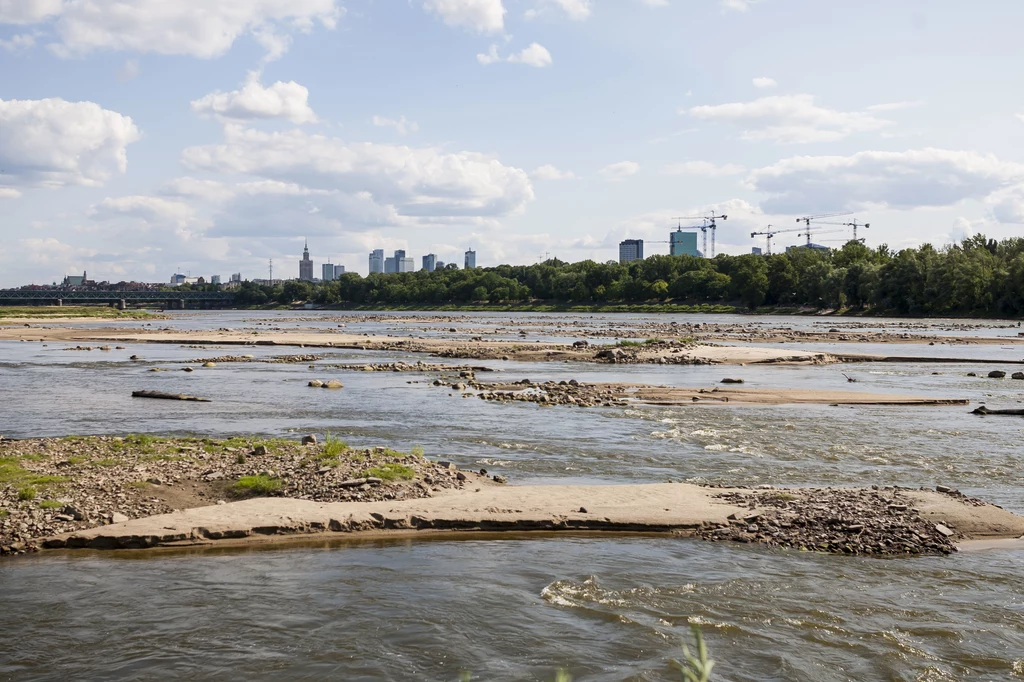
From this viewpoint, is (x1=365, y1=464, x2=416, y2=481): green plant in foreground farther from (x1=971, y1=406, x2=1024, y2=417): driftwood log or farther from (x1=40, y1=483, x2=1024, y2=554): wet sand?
(x1=971, y1=406, x2=1024, y2=417): driftwood log

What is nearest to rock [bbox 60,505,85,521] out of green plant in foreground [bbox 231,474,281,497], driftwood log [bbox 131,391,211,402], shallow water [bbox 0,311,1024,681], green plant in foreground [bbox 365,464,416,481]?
shallow water [bbox 0,311,1024,681]

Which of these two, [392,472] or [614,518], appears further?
[392,472]

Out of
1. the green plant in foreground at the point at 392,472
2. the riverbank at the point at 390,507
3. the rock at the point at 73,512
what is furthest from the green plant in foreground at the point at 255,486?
the rock at the point at 73,512

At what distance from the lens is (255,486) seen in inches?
838

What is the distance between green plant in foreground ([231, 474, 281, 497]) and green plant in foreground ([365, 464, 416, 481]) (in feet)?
7.45

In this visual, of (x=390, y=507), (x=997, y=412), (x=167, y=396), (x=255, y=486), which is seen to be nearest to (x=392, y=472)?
(x=390, y=507)

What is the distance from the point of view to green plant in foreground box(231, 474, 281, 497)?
69.3ft

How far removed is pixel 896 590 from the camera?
52.0ft

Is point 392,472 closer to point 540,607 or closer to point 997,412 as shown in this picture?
point 540,607

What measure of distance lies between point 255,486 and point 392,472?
10.8ft

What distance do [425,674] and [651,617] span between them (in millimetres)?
4039

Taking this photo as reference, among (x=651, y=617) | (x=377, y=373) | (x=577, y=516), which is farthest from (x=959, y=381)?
(x=651, y=617)

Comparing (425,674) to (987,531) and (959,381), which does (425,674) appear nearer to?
(987,531)

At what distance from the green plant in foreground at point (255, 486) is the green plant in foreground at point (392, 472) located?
2271mm
